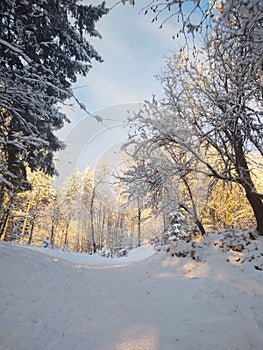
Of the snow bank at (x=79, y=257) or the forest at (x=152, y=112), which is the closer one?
the forest at (x=152, y=112)

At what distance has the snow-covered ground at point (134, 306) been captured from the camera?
3.10m

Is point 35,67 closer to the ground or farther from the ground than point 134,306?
farther from the ground

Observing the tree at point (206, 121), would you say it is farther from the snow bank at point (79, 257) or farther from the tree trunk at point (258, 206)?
the snow bank at point (79, 257)

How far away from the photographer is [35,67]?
171 inches

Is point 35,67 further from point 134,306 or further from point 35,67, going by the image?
point 134,306

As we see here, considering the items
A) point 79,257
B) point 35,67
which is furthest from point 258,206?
point 79,257

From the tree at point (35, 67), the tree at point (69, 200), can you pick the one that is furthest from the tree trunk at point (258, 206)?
the tree at point (69, 200)

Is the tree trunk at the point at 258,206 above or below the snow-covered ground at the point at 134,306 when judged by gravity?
above

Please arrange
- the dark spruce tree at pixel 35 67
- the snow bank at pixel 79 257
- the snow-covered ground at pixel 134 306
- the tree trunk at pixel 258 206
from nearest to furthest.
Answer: the snow-covered ground at pixel 134 306 → the dark spruce tree at pixel 35 67 → the tree trunk at pixel 258 206 → the snow bank at pixel 79 257

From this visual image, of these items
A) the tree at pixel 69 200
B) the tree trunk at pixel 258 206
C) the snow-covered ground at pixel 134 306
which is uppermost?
the tree at pixel 69 200

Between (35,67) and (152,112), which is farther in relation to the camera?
(152,112)

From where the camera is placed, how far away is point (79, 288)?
514cm

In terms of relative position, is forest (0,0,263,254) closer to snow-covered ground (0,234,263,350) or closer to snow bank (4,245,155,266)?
snow-covered ground (0,234,263,350)

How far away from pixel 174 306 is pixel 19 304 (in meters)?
2.96
